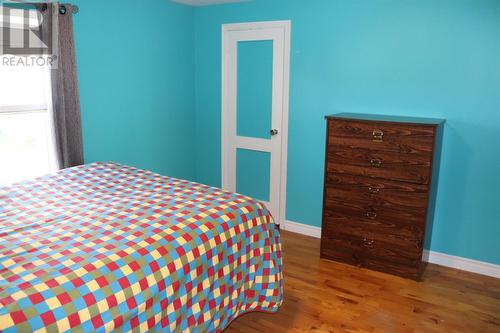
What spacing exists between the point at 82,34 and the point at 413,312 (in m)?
3.09

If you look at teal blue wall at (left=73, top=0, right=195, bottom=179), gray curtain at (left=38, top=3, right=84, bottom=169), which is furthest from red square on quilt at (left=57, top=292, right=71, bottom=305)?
teal blue wall at (left=73, top=0, right=195, bottom=179)

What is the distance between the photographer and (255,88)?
401 centimetres

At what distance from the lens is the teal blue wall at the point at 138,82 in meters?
3.30

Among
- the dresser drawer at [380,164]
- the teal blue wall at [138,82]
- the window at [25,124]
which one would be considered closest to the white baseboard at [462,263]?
the dresser drawer at [380,164]

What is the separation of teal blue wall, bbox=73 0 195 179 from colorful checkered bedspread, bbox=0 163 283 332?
33.1 inches

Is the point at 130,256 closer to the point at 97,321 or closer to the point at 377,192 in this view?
the point at 97,321

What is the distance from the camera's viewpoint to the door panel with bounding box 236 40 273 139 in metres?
3.89

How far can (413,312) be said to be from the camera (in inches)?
105

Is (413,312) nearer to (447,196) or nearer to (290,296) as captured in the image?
(290,296)

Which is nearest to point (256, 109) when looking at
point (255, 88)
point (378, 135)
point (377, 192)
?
point (255, 88)

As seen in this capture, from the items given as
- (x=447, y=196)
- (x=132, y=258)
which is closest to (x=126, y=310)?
(x=132, y=258)

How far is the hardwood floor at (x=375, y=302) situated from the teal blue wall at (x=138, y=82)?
1724 mm

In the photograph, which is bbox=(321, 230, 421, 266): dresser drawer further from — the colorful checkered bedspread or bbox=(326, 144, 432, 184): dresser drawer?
the colorful checkered bedspread

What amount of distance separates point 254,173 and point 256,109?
0.66 metres
